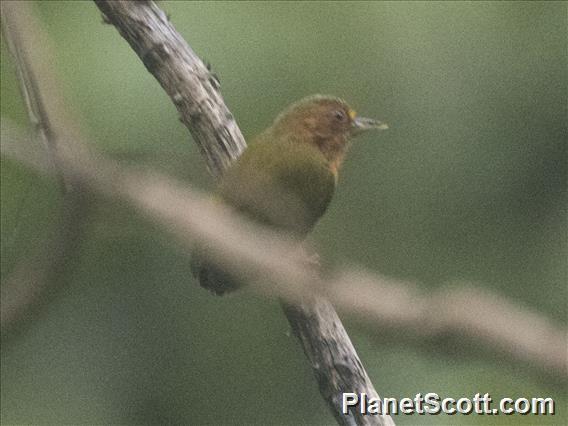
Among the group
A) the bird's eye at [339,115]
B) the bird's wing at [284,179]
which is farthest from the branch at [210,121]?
the bird's eye at [339,115]

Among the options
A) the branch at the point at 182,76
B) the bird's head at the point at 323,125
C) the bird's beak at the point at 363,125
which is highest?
the bird's beak at the point at 363,125

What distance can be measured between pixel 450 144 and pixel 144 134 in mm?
1026

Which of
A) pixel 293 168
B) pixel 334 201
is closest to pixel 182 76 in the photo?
pixel 293 168

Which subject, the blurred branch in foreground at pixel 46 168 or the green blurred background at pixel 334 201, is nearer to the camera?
the blurred branch in foreground at pixel 46 168

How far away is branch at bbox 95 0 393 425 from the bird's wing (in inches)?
4.2

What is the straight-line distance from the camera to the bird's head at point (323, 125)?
93.4 inches

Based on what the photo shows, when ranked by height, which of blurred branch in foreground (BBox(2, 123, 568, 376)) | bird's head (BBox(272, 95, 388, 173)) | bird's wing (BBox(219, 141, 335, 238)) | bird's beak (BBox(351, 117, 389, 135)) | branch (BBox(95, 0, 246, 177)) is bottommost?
blurred branch in foreground (BBox(2, 123, 568, 376))

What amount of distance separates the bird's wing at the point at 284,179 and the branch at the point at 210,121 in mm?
107

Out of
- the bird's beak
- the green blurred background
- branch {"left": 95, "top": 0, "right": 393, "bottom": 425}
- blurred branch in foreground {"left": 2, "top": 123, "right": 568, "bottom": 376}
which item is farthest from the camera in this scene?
the green blurred background

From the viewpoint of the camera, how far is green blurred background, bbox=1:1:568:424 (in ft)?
8.68

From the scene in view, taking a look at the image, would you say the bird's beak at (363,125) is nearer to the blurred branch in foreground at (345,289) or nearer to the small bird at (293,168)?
the small bird at (293,168)

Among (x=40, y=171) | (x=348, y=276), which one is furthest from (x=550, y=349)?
(x=40, y=171)

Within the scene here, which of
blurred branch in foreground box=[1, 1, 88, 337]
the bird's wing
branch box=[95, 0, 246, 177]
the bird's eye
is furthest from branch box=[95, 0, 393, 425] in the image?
blurred branch in foreground box=[1, 1, 88, 337]

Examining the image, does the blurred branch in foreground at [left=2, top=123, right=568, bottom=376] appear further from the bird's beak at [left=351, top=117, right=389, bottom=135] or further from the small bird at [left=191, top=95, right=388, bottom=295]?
the bird's beak at [left=351, top=117, right=389, bottom=135]
